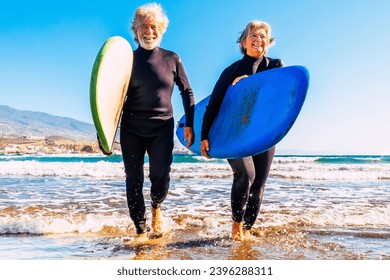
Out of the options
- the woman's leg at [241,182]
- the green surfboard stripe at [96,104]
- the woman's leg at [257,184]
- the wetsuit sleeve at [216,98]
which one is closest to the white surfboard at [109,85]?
the green surfboard stripe at [96,104]

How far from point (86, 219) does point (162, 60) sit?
6.50 feet

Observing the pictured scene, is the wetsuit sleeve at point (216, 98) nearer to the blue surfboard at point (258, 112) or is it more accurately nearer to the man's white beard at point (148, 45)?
the blue surfboard at point (258, 112)

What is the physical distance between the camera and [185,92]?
3.37 meters

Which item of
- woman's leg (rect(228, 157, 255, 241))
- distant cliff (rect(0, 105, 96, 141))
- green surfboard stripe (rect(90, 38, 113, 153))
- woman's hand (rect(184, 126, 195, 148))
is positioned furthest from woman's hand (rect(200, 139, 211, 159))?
distant cliff (rect(0, 105, 96, 141))

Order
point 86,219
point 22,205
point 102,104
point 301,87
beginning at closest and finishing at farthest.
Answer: point 301,87
point 102,104
point 86,219
point 22,205

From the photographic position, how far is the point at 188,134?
11.0 feet

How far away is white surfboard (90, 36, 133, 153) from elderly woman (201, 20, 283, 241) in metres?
0.69

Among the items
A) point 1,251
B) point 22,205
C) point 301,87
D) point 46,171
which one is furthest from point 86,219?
point 46,171

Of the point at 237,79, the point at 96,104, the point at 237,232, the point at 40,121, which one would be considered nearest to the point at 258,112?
the point at 237,79

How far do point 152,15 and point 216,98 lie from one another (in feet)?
2.59

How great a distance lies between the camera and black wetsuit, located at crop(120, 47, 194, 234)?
124 inches

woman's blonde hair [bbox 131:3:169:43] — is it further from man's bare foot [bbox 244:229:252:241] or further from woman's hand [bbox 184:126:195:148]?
man's bare foot [bbox 244:229:252:241]

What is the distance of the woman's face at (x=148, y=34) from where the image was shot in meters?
3.13
